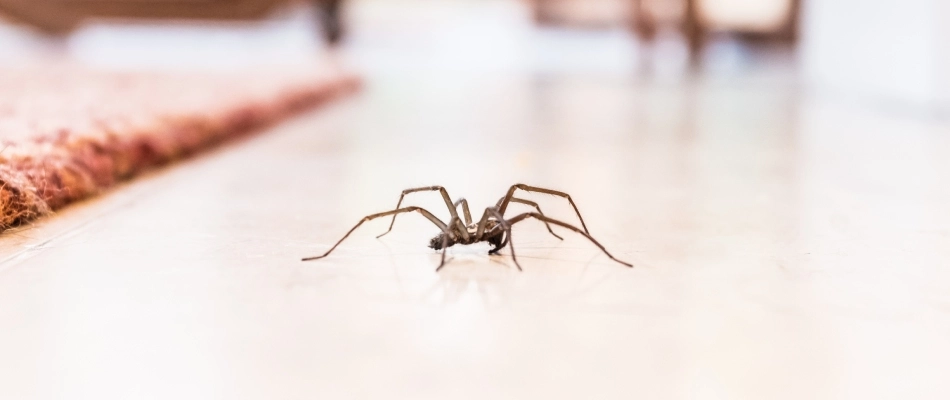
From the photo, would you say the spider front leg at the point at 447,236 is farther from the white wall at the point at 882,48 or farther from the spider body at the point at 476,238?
the white wall at the point at 882,48

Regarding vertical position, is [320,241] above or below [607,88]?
above

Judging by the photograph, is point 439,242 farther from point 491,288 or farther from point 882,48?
point 882,48

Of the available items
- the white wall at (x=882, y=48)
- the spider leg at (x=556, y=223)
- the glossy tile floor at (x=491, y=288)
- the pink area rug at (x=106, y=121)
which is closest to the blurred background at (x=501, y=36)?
the white wall at (x=882, y=48)

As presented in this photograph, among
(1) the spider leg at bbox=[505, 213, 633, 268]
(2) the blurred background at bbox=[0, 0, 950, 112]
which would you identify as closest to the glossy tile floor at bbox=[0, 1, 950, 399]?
(1) the spider leg at bbox=[505, 213, 633, 268]

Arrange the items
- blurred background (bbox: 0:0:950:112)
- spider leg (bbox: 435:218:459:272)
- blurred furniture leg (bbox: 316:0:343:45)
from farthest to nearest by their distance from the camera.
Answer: blurred furniture leg (bbox: 316:0:343:45) → blurred background (bbox: 0:0:950:112) → spider leg (bbox: 435:218:459:272)

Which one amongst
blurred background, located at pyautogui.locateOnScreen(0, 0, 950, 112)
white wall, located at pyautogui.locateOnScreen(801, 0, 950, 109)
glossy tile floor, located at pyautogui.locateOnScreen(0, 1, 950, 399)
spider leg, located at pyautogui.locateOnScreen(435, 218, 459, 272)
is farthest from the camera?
blurred background, located at pyautogui.locateOnScreen(0, 0, 950, 112)

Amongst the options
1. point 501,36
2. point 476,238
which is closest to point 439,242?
point 476,238

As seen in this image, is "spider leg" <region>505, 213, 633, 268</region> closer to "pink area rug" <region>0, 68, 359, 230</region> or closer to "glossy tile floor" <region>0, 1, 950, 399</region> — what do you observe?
"glossy tile floor" <region>0, 1, 950, 399</region>

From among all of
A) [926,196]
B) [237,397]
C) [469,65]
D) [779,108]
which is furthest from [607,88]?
[237,397]

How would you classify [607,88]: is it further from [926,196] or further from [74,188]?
[74,188]
